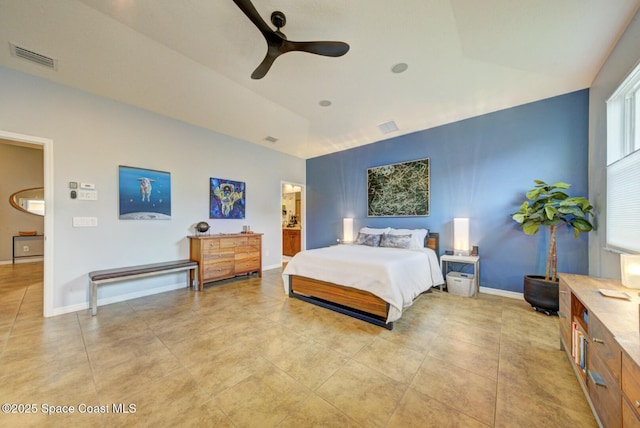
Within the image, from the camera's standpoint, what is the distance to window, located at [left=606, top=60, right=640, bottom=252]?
207cm

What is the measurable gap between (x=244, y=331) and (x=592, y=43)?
4.78 m

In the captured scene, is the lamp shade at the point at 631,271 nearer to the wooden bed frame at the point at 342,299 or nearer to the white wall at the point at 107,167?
the wooden bed frame at the point at 342,299

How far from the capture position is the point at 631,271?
170cm

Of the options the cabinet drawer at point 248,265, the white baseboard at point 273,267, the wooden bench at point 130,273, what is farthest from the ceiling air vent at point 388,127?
the wooden bench at point 130,273

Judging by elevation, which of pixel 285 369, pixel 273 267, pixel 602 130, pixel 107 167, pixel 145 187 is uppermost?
pixel 602 130

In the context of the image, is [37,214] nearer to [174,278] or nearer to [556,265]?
[174,278]

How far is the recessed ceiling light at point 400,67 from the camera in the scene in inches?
111

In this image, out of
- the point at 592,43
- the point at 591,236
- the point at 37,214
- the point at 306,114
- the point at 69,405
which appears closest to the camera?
the point at 69,405

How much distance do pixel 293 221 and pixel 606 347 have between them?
23.8 feet

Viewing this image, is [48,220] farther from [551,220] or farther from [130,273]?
[551,220]

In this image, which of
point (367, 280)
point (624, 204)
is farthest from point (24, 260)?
point (624, 204)

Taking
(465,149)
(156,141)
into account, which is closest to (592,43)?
(465,149)

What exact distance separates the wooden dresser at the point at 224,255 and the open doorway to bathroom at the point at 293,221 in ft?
5.37

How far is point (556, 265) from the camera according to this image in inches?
124
